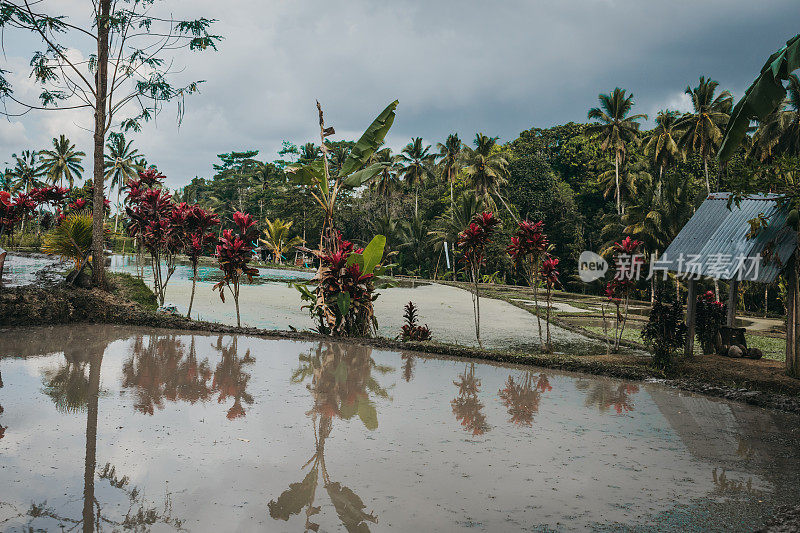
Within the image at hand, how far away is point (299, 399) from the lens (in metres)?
5.39

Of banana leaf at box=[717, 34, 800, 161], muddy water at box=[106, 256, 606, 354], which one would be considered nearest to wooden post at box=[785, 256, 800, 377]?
banana leaf at box=[717, 34, 800, 161]

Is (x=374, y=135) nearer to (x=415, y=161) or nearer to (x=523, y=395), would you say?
(x=523, y=395)

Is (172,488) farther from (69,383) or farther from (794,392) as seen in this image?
(794,392)

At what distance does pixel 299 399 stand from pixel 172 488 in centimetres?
221

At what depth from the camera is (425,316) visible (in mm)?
14086

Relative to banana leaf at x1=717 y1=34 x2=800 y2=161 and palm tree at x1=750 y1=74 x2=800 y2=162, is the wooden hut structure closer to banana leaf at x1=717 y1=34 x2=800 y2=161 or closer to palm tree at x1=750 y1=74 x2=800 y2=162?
banana leaf at x1=717 y1=34 x2=800 y2=161

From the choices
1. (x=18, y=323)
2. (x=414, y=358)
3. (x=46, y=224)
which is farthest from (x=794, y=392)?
(x=46, y=224)

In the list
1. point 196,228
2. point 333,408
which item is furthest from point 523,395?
point 196,228

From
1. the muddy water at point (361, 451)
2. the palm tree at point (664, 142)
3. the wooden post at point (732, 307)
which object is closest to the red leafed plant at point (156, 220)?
the muddy water at point (361, 451)

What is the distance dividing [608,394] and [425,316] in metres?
7.91

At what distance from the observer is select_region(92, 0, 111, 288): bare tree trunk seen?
1024 cm

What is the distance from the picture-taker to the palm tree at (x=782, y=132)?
68.5ft

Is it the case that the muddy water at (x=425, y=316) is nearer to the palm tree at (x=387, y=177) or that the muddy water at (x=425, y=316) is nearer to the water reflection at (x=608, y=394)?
the water reflection at (x=608, y=394)

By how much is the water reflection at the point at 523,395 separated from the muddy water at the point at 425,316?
325 centimetres
